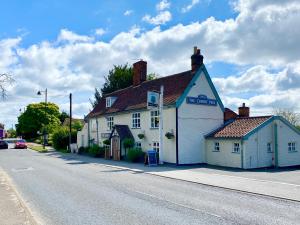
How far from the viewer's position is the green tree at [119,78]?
62.2 meters

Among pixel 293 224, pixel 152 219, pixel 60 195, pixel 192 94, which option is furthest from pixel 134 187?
pixel 192 94

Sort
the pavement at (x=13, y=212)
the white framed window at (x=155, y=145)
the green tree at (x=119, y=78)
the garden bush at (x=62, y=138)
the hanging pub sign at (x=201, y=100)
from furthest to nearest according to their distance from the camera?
the green tree at (x=119, y=78) < the garden bush at (x=62, y=138) < the white framed window at (x=155, y=145) < the hanging pub sign at (x=201, y=100) < the pavement at (x=13, y=212)

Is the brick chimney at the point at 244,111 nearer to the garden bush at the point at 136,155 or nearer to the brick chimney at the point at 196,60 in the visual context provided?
the brick chimney at the point at 196,60

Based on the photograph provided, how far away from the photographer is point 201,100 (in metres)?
29.0

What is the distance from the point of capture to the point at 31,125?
9331 centimetres

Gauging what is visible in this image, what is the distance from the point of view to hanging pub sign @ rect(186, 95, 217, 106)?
2830 centimetres

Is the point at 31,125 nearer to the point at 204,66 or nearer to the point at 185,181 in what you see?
the point at 204,66

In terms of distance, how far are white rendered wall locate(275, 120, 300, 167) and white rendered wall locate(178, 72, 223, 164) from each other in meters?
5.11

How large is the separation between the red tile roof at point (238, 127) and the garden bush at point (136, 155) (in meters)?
5.86

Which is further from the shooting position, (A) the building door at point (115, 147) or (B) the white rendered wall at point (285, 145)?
(A) the building door at point (115, 147)

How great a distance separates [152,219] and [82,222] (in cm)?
183

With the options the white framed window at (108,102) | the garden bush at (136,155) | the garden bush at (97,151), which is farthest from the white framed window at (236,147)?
the white framed window at (108,102)

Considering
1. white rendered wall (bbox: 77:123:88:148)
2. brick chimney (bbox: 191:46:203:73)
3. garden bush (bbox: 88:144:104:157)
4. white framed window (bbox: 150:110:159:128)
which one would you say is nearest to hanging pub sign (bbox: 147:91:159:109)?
white framed window (bbox: 150:110:159:128)

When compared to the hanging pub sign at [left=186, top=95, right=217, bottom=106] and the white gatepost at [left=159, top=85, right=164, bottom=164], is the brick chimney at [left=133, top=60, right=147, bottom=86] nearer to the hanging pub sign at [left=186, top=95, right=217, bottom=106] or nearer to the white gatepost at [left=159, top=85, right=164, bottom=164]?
the hanging pub sign at [left=186, top=95, right=217, bottom=106]
